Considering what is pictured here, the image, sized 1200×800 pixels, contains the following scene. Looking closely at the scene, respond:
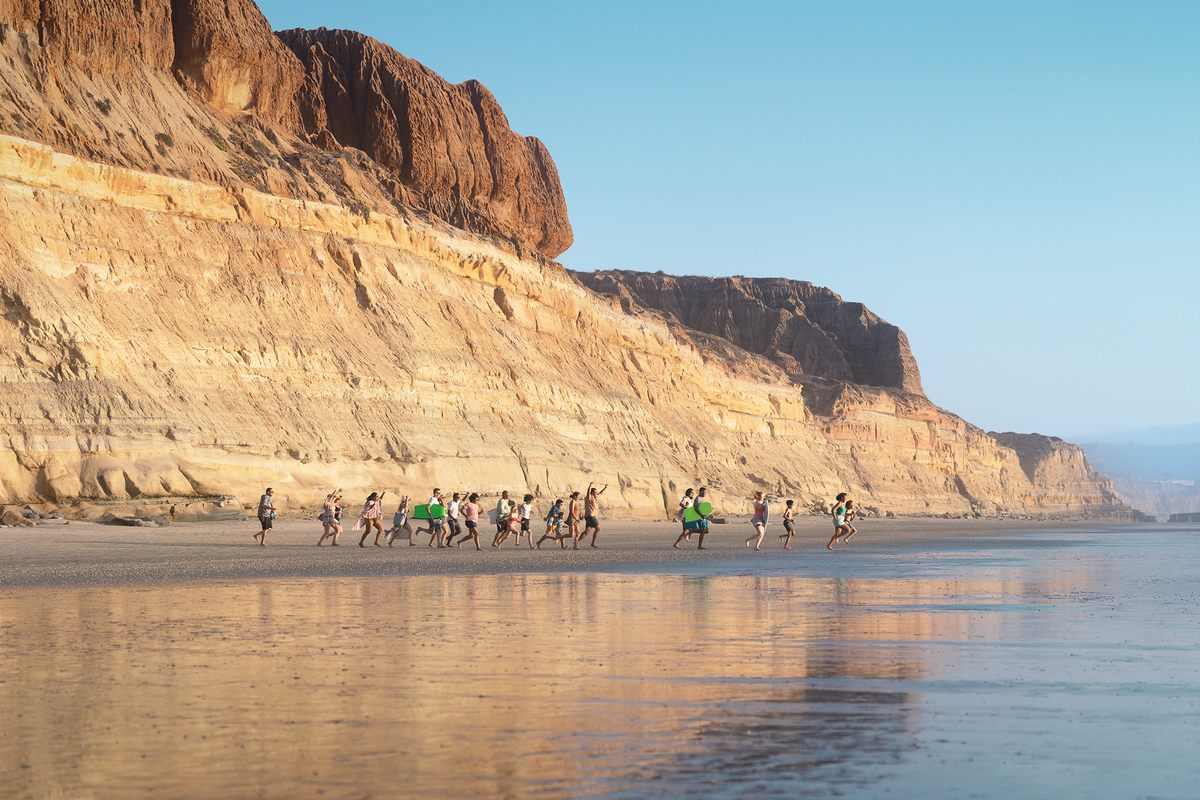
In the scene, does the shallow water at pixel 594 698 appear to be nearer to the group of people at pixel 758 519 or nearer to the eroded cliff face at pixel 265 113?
the group of people at pixel 758 519

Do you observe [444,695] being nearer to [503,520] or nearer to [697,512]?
[503,520]

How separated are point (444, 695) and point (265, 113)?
178 feet

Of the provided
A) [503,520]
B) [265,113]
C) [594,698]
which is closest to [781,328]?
[265,113]

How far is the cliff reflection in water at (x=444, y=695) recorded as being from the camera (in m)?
5.42

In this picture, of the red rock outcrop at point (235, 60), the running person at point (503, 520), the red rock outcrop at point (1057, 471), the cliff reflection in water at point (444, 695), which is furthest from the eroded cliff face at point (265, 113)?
the red rock outcrop at point (1057, 471)

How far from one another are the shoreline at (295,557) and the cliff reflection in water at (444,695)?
5122 millimetres

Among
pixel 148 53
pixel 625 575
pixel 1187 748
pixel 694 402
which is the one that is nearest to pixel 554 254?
pixel 694 402

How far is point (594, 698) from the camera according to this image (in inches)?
290

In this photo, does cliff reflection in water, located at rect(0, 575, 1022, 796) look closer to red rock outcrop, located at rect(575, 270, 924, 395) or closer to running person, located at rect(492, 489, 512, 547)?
running person, located at rect(492, 489, 512, 547)

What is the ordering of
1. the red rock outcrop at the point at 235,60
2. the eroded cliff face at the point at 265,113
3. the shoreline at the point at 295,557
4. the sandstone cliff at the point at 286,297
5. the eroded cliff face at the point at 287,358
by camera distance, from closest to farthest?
1. the shoreline at the point at 295,557
2. the eroded cliff face at the point at 287,358
3. the sandstone cliff at the point at 286,297
4. the eroded cliff face at the point at 265,113
5. the red rock outcrop at the point at 235,60

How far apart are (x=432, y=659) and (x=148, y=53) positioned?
46.0 m

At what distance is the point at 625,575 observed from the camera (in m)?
20.1

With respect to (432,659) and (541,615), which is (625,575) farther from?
(432,659)

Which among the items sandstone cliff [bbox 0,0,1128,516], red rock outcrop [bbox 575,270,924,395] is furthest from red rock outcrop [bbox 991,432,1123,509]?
sandstone cliff [bbox 0,0,1128,516]
